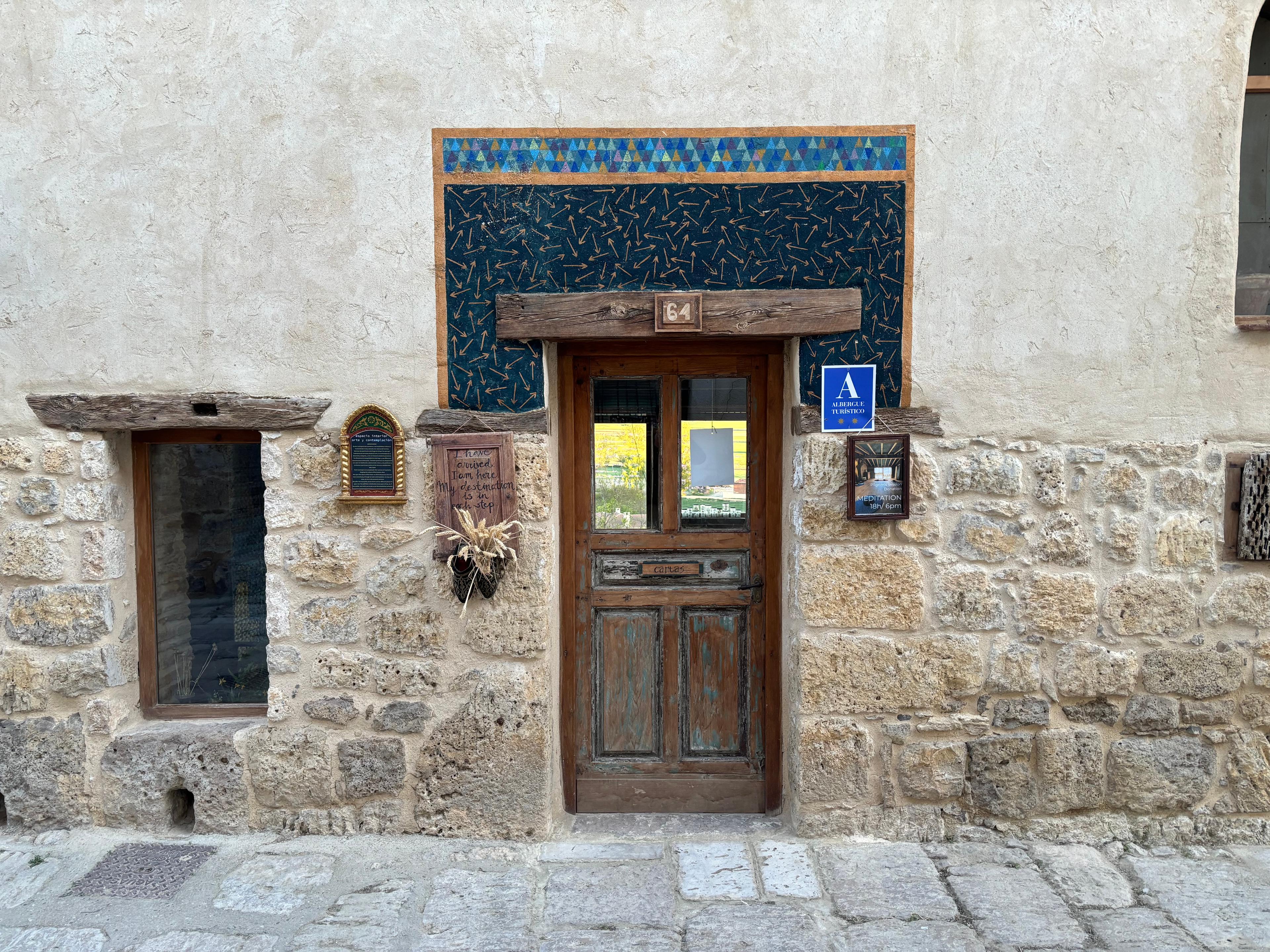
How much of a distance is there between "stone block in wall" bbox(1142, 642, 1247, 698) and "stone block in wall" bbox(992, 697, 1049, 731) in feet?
1.28

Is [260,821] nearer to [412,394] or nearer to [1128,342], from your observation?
[412,394]

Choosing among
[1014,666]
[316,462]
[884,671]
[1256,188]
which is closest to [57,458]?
[316,462]

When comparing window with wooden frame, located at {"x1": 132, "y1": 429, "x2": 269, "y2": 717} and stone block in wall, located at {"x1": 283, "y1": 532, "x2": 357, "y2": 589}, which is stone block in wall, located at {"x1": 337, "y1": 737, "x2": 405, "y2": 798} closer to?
window with wooden frame, located at {"x1": 132, "y1": 429, "x2": 269, "y2": 717}

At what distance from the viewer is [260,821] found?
3.15m

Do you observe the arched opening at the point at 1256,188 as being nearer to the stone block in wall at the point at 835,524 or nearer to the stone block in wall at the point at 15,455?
the stone block in wall at the point at 835,524

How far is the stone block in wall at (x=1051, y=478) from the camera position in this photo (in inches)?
118

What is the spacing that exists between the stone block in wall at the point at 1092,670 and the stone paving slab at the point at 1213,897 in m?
0.61

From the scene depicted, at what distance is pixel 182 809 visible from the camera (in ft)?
10.6

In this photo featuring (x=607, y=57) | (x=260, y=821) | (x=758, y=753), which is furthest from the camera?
(x=758, y=753)

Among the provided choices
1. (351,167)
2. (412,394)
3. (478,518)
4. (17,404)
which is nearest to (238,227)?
(351,167)

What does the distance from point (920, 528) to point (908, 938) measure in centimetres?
135

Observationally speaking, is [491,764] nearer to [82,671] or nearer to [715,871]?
[715,871]

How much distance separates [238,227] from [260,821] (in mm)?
2251

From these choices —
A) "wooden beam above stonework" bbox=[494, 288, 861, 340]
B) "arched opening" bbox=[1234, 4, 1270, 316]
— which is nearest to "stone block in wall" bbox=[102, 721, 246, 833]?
"wooden beam above stonework" bbox=[494, 288, 861, 340]
